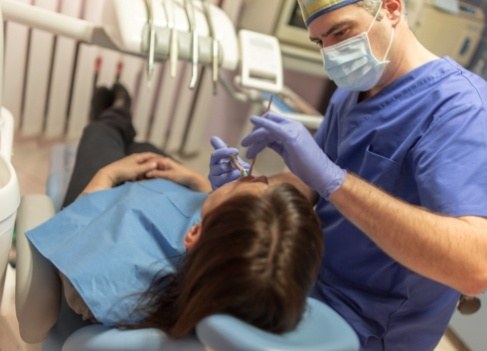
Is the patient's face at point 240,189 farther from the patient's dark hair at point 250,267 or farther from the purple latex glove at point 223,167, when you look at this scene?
the purple latex glove at point 223,167

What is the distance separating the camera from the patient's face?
39.8 inches

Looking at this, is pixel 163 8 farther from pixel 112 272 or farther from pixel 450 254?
pixel 450 254

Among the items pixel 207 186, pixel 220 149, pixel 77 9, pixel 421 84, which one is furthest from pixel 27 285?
pixel 77 9

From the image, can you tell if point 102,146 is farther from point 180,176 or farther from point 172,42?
point 172,42

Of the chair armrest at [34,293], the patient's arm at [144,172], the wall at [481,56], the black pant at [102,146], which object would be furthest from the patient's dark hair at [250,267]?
the wall at [481,56]

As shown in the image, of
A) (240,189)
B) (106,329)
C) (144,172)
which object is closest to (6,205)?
(106,329)

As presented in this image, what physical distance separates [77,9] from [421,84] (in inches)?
61.7

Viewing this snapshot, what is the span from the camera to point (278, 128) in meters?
1.06

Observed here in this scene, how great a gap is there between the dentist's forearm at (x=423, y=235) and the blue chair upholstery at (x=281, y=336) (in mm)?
218

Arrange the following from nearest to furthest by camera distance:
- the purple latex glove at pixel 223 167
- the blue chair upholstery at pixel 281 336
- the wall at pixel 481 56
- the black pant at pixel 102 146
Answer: the blue chair upholstery at pixel 281 336
the purple latex glove at pixel 223 167
the black pant at pixel 102 146
the wall at pixel 481 56

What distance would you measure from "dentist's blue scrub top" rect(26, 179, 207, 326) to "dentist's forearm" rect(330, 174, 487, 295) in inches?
15.1

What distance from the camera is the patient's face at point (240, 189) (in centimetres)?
101

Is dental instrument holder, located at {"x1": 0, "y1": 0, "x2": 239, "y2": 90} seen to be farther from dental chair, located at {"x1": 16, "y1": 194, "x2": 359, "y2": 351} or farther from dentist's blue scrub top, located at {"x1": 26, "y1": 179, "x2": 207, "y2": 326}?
dental chair, located at {"x1": 16, "y1": 194, "x2": 359, "y2": 351}

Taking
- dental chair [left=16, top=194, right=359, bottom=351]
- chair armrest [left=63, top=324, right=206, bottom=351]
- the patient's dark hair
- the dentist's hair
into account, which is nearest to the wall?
the dentist's hair
